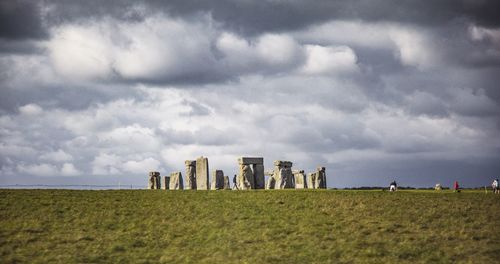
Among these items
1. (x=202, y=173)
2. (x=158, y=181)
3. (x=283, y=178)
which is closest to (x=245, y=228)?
(x=283, y=178)

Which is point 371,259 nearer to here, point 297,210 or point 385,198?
point 297,210

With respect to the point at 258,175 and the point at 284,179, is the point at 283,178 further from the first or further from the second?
the point at 258,175

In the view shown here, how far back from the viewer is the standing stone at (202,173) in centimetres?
4609

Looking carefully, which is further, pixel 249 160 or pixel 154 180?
pixel 154 180

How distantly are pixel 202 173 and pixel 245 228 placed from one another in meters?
21.5

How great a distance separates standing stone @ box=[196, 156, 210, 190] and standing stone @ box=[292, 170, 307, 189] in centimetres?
1204

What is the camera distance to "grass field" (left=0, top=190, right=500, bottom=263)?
2181cm

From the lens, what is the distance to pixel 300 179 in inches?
2178

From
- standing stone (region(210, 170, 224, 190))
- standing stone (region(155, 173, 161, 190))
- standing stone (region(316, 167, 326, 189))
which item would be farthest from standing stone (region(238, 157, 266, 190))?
standing stone (region(155, 173, 161, 190))

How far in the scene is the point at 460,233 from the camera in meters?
24.7

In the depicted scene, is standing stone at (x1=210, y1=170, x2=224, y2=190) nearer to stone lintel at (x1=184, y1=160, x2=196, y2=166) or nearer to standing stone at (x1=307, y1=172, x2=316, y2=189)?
stone lintel at (x1=184, y1=160, x2=196, y2=166)

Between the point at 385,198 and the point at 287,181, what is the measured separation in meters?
13.8

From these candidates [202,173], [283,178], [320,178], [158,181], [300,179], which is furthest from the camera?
[300,179]

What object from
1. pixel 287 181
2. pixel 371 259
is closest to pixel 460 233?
pixel 371 259
